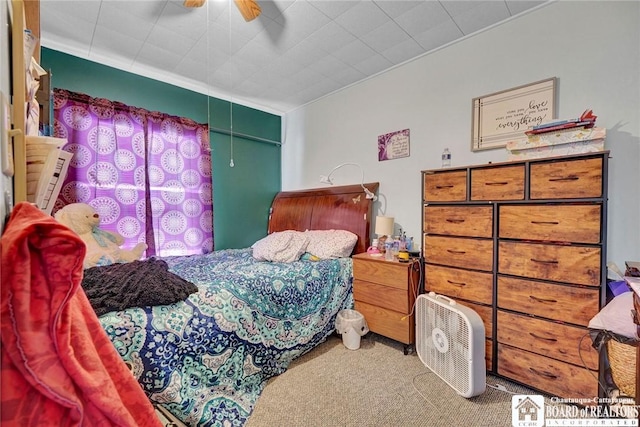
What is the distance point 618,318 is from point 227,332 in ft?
6.63

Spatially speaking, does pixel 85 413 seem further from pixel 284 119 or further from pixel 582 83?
pixel 284 119

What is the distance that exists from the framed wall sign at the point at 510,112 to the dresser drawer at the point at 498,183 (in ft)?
1.52

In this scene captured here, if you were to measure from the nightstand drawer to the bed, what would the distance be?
1205 millimetres

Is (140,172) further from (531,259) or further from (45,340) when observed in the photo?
(531,259)

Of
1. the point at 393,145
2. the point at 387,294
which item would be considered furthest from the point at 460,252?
the point at 393,145

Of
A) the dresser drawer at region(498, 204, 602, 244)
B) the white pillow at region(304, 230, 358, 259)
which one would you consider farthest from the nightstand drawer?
the white pillow at region(304, 230, 358, 259)

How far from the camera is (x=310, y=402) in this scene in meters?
1.60

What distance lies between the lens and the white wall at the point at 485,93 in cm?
164

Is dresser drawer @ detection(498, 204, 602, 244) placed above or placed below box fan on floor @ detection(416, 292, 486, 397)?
above

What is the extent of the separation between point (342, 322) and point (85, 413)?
6.18 ft

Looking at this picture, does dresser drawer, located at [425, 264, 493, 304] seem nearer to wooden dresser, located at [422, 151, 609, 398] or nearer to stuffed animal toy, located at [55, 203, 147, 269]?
wooden dresser, located at [422, 151, 609, 398]

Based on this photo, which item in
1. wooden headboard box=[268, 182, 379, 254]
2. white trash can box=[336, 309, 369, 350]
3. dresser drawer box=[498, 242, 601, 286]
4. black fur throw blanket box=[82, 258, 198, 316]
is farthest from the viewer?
wooden headboard box=[268, 182, 379, 254]

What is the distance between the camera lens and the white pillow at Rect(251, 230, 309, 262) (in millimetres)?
2520

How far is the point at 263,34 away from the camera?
Answer: 220 cm
